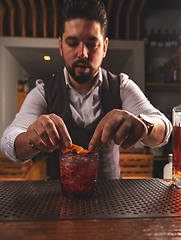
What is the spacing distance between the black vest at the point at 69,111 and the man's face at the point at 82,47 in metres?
0.20

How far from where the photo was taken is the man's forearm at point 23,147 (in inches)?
40.9

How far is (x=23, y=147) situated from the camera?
105 cm

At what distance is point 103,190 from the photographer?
2.50 ft

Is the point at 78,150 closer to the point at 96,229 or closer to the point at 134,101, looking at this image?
the point at 96,229

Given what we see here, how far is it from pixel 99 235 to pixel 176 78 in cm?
305

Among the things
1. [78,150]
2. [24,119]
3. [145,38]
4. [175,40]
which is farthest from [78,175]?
[175,40]

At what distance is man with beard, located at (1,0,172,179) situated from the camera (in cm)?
75

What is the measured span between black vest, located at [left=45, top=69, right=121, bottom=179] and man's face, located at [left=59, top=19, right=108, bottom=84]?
0.64 feet

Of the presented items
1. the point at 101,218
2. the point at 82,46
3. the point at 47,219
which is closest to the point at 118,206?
the point at 101,218

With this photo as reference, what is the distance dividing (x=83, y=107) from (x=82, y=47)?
41 centimetres

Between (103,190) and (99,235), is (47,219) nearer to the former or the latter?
(99,235)

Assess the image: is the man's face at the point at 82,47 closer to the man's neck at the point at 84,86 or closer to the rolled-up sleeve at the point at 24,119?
the man's neck at the point at 84,86

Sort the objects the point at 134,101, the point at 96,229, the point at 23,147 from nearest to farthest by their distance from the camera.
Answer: the point at 96,229 < the point at 23,147 < the point at 134,101

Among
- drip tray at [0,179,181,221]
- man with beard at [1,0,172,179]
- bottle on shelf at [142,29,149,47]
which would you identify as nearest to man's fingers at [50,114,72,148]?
man with beard at [1,0,172,179]
